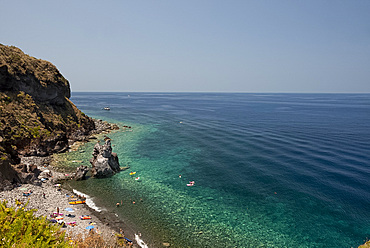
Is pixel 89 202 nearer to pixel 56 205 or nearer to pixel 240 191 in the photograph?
pixel 56 205

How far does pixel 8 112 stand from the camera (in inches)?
1969

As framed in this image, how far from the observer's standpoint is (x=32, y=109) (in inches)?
2250

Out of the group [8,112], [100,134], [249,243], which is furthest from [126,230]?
[100,134]

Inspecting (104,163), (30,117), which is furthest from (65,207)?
(30,117)

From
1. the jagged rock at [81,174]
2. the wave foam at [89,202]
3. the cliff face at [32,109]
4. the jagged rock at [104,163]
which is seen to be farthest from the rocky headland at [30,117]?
the jagged rock at [104,163]

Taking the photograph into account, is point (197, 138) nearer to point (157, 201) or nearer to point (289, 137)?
point (289, 137)

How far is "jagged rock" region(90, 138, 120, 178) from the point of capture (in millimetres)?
43688

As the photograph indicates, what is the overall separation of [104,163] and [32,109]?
31736 millimetres

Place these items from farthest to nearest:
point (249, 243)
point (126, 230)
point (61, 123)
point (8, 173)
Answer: point (61, 123)
point (8, 173)
point (126, 230)
point (249, 243)

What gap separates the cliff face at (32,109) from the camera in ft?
161

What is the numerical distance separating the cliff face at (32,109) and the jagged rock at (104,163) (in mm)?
15463

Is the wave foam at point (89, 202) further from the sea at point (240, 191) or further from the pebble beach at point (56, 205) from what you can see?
the pebble beach at point (56, 205)

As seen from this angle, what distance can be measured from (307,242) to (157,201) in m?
23.4

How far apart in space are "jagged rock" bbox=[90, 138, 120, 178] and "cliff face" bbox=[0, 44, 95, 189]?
609 inches
